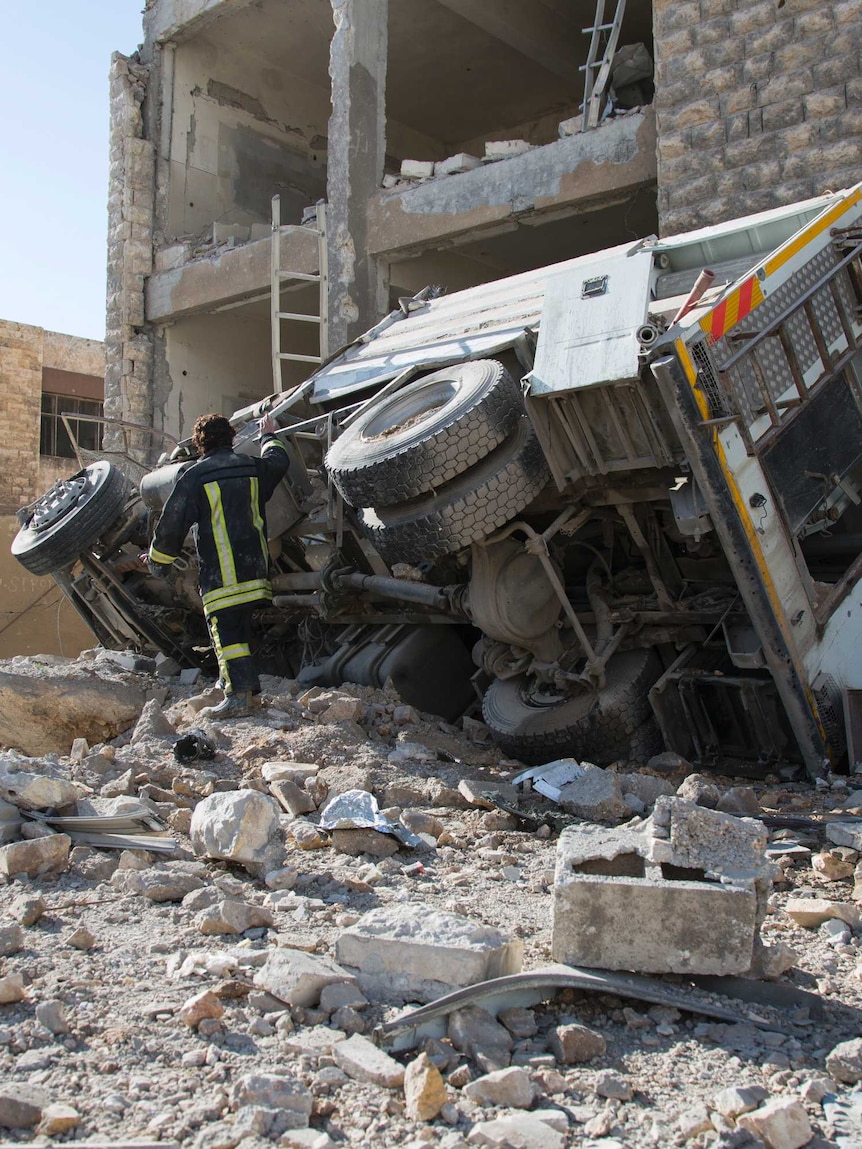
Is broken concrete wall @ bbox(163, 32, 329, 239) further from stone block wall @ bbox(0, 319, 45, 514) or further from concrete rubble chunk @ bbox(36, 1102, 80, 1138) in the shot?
concrete rubble chunk @ bbox(36, 1102, 80, 1138)

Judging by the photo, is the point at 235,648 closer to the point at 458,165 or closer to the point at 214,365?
the point at 458,165

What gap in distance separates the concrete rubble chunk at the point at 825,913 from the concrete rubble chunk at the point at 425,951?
31.9 inches

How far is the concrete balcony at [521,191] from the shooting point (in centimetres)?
800

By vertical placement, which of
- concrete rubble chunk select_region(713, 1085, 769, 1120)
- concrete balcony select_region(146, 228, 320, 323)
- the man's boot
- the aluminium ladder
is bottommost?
the man's boot

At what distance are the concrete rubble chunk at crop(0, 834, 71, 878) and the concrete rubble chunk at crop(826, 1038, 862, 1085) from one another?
6.77 ft

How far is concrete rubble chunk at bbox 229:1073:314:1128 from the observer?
1.81 metres

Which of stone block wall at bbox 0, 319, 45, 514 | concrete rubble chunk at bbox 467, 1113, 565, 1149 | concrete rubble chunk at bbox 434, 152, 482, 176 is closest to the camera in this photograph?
concrete rubble chunk at bbox 467, 1113, 565, 1149

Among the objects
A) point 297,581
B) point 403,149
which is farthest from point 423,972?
point 403,149

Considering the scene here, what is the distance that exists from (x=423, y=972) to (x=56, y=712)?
3.46 metres

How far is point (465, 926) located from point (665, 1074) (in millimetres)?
515

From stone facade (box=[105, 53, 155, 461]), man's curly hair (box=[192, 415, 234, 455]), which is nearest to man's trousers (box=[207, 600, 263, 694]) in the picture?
man's curly hair (box=[192, 415, 234, 455])

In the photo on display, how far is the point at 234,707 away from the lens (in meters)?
5.13

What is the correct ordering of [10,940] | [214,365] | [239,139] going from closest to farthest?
[10,940] → [214,365] → [239,139]

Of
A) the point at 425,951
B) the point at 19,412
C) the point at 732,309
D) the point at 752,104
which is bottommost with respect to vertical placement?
the point at 425,951
